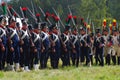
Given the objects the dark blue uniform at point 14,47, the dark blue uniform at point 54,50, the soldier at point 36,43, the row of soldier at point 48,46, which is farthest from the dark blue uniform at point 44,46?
the dark blue uniform at point 14,47

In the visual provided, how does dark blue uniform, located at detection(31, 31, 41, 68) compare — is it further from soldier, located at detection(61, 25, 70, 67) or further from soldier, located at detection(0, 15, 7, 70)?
soldier, located at detection(61, 25, 70, 67)

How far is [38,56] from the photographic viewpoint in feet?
49.7

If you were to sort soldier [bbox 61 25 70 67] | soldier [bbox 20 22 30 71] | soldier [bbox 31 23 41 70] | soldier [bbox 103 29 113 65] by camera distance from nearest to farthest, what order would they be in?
soldier [bbox 20 22 30 71] → soldier [bbox 31 23 41 70] → soldier [bbox 61 25 70 67] → soldier [bbox 103 29 113 65]

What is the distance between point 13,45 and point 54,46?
213cm

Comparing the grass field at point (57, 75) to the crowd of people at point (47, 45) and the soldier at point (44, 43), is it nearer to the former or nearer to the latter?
the crowd of people at point (47, 45)

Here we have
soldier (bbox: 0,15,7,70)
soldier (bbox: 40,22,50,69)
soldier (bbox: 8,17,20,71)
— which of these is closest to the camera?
soldier (bbox: 0,15,7,70)

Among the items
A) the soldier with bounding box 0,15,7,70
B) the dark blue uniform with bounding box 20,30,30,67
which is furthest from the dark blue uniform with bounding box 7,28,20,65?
the dark blue uniform with bounding box 20,30,30,67

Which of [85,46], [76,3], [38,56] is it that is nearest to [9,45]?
[38,56]

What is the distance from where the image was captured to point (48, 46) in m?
15.7

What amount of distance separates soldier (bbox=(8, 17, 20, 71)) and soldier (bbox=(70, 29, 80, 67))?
10.3ft

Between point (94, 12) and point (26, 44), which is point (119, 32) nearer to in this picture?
point (26, 44)

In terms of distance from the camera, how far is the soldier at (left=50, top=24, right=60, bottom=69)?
15924mm

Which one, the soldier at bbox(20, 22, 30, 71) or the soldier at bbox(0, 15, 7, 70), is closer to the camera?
the soldier at bbox(0, 15, 7, 70)

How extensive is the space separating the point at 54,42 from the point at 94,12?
29.3 metres
